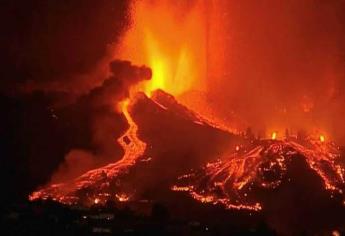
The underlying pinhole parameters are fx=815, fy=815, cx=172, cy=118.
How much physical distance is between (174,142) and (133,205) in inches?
692

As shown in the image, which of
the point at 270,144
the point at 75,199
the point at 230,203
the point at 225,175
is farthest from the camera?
the point at 270,144

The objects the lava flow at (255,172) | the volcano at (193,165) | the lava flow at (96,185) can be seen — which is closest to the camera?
the lava flow at (96,185)

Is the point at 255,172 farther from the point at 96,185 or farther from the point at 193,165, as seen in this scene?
the point at 96,185

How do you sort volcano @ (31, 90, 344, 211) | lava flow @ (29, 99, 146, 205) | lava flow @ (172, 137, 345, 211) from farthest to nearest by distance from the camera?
lava flow @ (172, 137, 345, 211), volcano @ (31, 90, 344, 211), lava flow @ (29, 99, 146, 205)

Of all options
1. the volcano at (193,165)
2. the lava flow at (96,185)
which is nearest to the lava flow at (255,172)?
the volcano at (193,165)

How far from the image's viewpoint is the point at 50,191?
64.2m

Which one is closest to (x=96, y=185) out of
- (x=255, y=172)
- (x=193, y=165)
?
(x=193, y=165)

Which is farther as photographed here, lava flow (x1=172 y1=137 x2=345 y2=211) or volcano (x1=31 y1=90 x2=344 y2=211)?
lava flow (x1=172 y1=137 x2=345 y2=211)

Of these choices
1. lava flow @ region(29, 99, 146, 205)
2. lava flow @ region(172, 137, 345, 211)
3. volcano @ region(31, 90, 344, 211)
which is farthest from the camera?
lava flow @ region(172, 137, 345, 211)

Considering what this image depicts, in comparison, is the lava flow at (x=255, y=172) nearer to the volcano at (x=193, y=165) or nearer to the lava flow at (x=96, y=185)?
the volcano at (x=193, y=165)

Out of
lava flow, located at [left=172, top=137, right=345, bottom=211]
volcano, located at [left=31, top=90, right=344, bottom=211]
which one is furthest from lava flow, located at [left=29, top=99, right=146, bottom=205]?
lava flow, located at [left=172, top=137, right=345, bottom=211]

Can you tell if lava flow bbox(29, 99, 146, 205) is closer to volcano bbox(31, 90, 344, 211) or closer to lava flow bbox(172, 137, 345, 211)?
volcano bbox(31, 90, 344, 211)

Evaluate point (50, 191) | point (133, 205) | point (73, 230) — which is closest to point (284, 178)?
point (133, 205)

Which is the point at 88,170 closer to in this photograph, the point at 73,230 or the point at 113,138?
the point at 113,138
